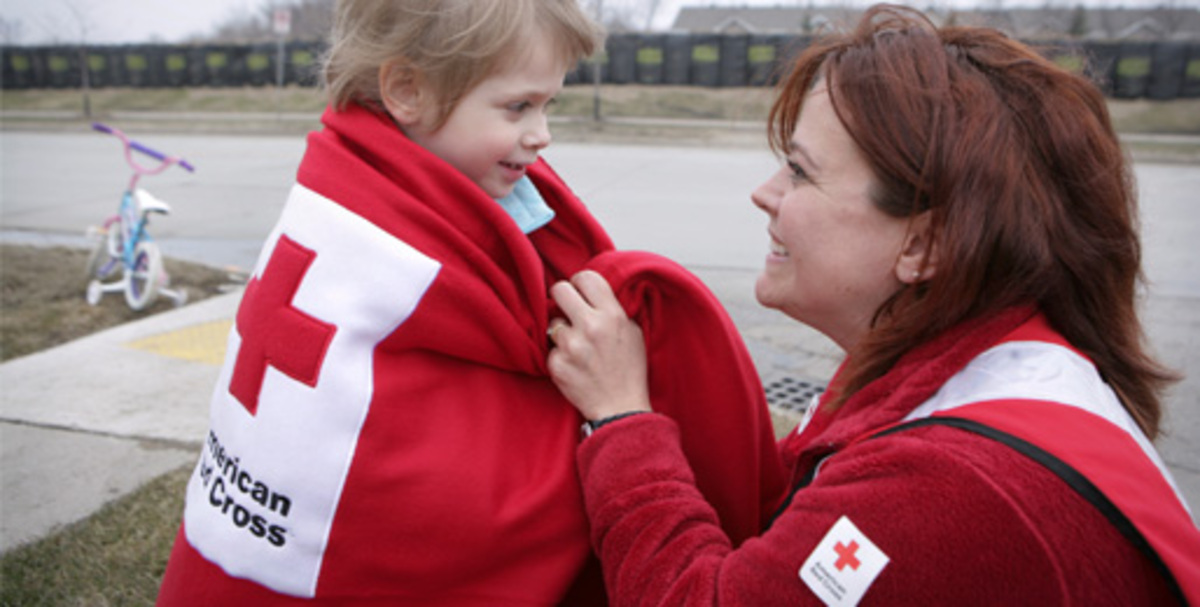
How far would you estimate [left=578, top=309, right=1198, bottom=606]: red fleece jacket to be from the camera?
101 cm

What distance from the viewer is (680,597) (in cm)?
119

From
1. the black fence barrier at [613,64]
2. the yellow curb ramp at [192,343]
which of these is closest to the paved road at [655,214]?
the yellow curb ramp at [192,343]

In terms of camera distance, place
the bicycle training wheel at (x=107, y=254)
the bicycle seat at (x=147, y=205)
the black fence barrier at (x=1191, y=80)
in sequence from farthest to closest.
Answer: the black fence barrier at (x=1191, y=80)
the bicycle training wheel at (x=107, y=254)
the bicycle seat at (x=147, y=205)

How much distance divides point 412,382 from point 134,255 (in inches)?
202

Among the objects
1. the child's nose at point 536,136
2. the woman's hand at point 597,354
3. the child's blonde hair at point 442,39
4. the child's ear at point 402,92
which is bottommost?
the woman's hand at point 597,354

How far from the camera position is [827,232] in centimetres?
141

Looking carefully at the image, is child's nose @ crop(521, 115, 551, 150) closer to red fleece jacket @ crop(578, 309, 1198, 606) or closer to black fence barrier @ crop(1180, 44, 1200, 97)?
red fleece jacket @ crop(578, 309, 1198, 606)

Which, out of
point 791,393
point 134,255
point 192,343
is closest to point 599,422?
point 791,393

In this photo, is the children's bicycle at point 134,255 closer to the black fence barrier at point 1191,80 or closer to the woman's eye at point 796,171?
the woman's eye at point 796,171

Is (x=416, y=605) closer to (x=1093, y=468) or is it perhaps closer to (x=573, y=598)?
(x=573, y=598)

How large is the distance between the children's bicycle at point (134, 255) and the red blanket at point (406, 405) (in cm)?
459

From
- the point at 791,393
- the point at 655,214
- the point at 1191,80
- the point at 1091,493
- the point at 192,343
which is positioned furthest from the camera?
the point at 1191,80

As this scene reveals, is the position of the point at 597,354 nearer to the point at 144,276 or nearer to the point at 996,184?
the point at 996,184

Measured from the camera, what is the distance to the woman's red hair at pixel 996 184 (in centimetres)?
123
